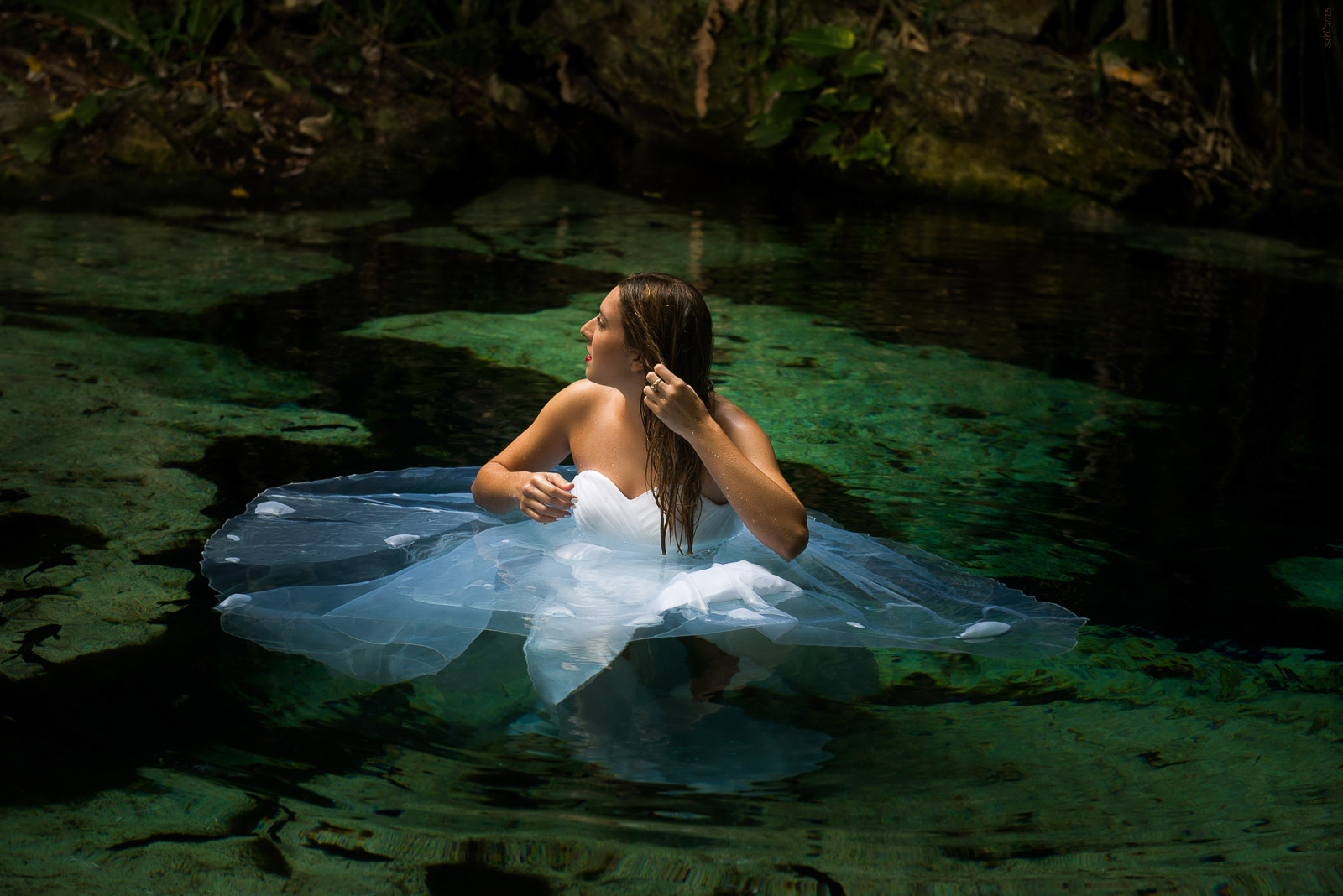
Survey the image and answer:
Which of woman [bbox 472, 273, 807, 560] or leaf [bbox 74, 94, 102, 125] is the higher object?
leaf [bbox 74, 94, 102, 125]

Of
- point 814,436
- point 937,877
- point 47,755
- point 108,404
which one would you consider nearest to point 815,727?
point 937,877

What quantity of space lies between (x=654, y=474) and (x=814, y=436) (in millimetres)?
1703

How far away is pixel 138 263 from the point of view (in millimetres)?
6656

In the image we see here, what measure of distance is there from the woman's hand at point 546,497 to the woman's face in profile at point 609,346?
0.90 feet

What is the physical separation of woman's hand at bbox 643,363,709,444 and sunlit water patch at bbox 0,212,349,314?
4.08 meters

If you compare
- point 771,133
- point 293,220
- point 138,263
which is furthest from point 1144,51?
point 138,263

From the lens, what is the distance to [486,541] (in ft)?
9.78

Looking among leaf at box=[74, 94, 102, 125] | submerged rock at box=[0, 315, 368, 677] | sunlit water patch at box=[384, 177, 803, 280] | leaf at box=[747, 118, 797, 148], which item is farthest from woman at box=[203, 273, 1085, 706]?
leaf at box=[747, 118, 797, 148]

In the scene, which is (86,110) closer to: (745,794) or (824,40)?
(824,40)

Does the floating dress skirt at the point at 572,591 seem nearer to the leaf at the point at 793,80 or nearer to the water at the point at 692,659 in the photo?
the water at the point at 692,659

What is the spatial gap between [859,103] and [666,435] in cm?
918

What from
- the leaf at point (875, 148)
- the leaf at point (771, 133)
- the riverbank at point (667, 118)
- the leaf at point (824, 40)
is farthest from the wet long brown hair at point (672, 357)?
the leaf at point (824, 40)

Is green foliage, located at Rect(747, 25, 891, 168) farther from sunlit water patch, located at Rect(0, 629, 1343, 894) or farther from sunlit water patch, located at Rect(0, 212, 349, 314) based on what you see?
sunlit water patch, located at Rect(0, 629, 1343, 894)

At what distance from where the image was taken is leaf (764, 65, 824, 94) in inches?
443
